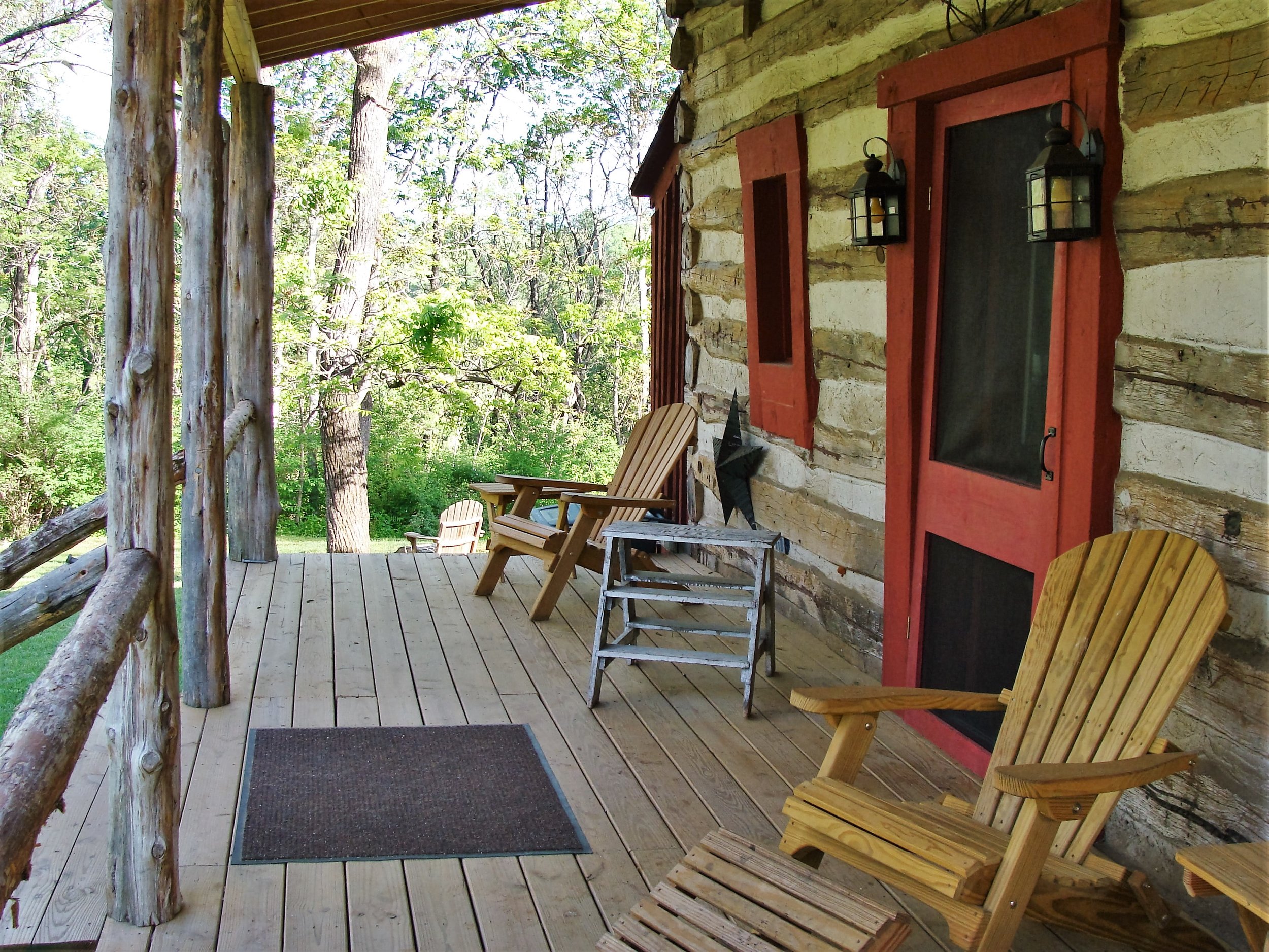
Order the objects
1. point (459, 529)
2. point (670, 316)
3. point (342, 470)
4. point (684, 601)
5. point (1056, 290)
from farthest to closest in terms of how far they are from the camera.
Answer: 1. point (342, 470)
2. point (459, 529)
3. point (670, 316)
4. point (684, 601)
5. point (1056, 290)

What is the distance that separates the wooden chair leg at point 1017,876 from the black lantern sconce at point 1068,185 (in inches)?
53.3

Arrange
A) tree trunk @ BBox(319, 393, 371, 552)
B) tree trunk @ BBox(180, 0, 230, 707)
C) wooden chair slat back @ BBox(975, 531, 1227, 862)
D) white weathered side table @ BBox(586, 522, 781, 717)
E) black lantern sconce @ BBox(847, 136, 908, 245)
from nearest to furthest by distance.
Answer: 1. wooden chair slat back @ BBox(975, 531, 1227, 862)
2. tree trunk @ BBox(180, 0, 230, 707)
3. black lantern sconce @ BBox(847, 136, 908, 245)
4. white weathered side table @ BBox(586, 522, 781, 717)
5. tree trunk @ BBox(319, 393, 371, 552)

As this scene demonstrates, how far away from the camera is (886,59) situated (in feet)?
12.6

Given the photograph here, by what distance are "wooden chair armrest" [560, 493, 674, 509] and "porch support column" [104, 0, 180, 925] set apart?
7.39ft

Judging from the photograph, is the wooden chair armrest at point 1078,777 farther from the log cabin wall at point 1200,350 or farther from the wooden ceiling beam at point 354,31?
the wooden ceiling beam at point 354,31

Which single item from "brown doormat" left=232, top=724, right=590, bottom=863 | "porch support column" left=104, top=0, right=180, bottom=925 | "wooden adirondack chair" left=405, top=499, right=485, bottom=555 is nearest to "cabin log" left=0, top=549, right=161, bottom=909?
"porch support column" left=104, top=0, right=180, bottom=925

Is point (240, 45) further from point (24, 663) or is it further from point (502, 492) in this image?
point (24, 663)

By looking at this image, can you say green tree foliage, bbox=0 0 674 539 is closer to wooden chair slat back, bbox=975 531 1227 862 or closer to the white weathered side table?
the white weathered side table

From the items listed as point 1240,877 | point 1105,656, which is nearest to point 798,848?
point 1105,656

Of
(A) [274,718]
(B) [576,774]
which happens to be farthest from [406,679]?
(B) [576,774]

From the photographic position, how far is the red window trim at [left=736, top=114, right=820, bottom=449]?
4.54 meters

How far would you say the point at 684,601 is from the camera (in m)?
3.96

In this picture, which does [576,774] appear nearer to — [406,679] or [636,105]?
[406,679]

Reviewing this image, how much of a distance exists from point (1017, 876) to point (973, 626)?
141 centimetres
